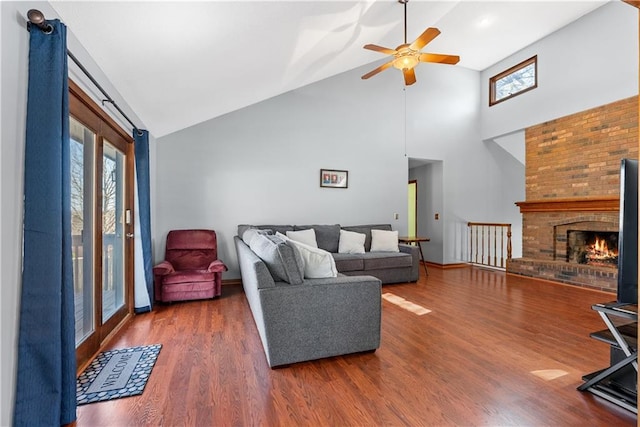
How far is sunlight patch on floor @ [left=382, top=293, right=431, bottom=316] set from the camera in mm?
3406

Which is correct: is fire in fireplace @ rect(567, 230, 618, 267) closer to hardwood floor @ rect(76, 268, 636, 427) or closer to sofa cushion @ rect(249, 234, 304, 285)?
hardwood floor @ rect(76, 268, 636, 427)

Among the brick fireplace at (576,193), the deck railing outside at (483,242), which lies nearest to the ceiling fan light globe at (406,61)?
the brick fireplace at (576,193)

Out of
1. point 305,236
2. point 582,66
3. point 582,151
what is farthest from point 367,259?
point 582,66

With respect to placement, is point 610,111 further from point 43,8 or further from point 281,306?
point 43,8

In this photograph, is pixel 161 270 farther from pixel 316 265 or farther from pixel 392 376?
pixel 392 376

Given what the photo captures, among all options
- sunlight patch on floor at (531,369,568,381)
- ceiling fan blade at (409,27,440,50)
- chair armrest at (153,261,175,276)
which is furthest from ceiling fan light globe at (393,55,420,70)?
chair armrest at (153,261,175,276)

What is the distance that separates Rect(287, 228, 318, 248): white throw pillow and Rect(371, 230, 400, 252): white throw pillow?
107 centimetres

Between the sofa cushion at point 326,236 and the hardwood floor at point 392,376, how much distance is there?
1836 mm

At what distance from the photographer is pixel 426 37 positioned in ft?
9.44

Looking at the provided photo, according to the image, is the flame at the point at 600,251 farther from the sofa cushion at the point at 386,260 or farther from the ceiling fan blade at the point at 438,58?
the ceiling fan blade at the point at 438,58

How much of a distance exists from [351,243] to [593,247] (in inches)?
149

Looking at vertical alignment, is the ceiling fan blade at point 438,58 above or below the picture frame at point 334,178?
above

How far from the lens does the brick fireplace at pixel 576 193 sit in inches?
170

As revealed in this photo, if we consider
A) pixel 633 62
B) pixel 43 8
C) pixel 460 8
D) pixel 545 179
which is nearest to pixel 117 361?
pixel 43 8
